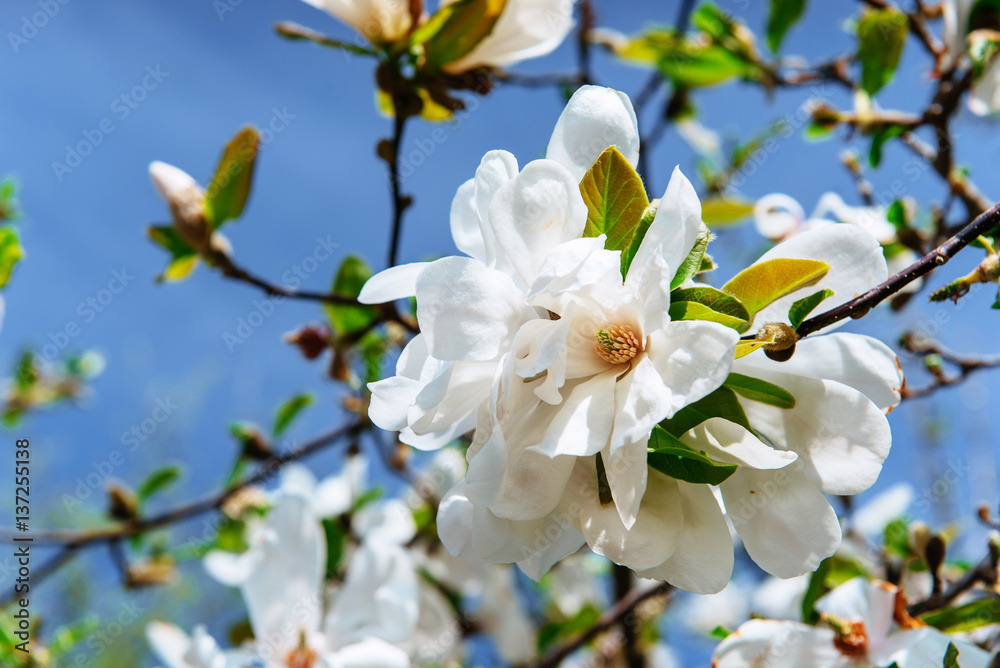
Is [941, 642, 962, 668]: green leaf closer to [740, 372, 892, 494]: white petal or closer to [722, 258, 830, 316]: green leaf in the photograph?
[740, 372, 892, 494]: white petal

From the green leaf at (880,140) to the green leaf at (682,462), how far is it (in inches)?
29.7

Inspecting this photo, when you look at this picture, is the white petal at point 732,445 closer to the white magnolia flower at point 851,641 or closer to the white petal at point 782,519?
the white petal at point 782,519

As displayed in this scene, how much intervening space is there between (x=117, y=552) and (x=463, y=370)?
1.13m

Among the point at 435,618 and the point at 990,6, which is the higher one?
the point at 990,6

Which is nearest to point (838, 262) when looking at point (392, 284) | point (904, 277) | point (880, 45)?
point (904, 277)

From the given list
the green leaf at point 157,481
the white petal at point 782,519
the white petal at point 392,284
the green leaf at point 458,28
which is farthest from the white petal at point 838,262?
the green leaf at point 157,481

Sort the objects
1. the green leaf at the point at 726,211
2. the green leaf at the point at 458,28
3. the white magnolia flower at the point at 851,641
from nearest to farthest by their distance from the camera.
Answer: the white magnolia flower at the point at 851,641
the green leaf at the point at 458,28
the green leaf at the point at 726,211

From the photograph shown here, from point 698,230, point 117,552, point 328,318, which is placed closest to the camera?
point 698,230

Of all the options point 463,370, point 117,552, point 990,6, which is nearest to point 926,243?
point 990,6

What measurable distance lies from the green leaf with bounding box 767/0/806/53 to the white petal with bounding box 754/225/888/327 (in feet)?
2.97

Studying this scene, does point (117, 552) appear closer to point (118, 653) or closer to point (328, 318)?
point (328, 318)

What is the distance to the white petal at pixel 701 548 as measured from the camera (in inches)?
16.9

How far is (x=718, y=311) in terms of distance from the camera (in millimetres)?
398

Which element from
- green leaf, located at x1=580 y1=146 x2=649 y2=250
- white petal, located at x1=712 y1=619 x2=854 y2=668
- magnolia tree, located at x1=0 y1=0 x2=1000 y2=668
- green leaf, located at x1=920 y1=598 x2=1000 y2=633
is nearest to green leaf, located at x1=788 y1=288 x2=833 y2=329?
magnolia tree, located at x1=0 y1=0 x2=1000 y2=668
